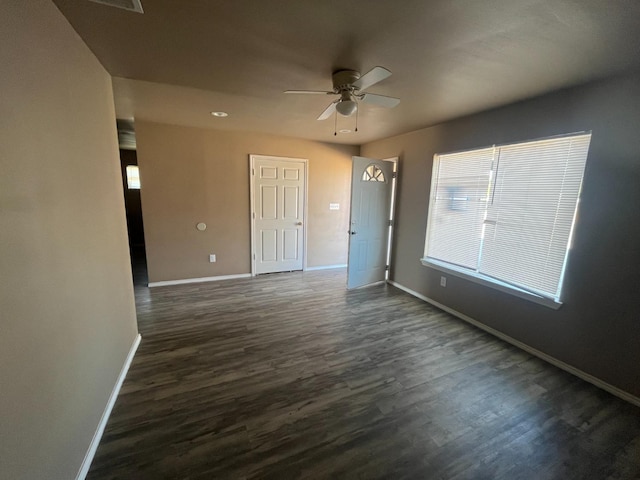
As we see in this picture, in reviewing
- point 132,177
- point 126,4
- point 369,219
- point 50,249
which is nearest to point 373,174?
point 369,219

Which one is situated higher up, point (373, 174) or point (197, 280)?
point (373, 174)

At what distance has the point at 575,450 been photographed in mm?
1588

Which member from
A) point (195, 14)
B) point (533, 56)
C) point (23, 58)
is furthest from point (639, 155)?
point (23, 58)

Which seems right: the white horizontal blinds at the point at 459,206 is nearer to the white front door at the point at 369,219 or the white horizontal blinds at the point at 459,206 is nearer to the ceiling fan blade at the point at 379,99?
the white front door at the point at 369,219

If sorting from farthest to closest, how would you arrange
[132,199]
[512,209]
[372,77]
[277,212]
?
[132,199], [277,212], [512,209], [372,77]

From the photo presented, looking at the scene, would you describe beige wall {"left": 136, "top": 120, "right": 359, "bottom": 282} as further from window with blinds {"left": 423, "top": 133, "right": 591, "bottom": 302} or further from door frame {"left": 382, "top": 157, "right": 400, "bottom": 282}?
window with blinds {"left": 423, "top": 133, "right": 591, "bottom": 302}

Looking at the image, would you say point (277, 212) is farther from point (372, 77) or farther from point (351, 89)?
point (372, 77)

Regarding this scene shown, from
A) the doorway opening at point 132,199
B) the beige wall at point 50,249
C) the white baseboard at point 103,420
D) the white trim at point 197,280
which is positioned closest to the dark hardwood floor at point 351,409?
the white baseboard at point 103,420

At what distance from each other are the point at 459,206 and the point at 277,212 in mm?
2904

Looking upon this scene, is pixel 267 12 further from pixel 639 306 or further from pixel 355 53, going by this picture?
pixel 639 306

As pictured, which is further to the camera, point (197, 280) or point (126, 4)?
point (197, 280)

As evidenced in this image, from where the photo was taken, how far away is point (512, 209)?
2.71 metres

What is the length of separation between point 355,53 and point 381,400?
2.47 metres

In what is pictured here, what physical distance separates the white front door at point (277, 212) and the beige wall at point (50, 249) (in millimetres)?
2678
